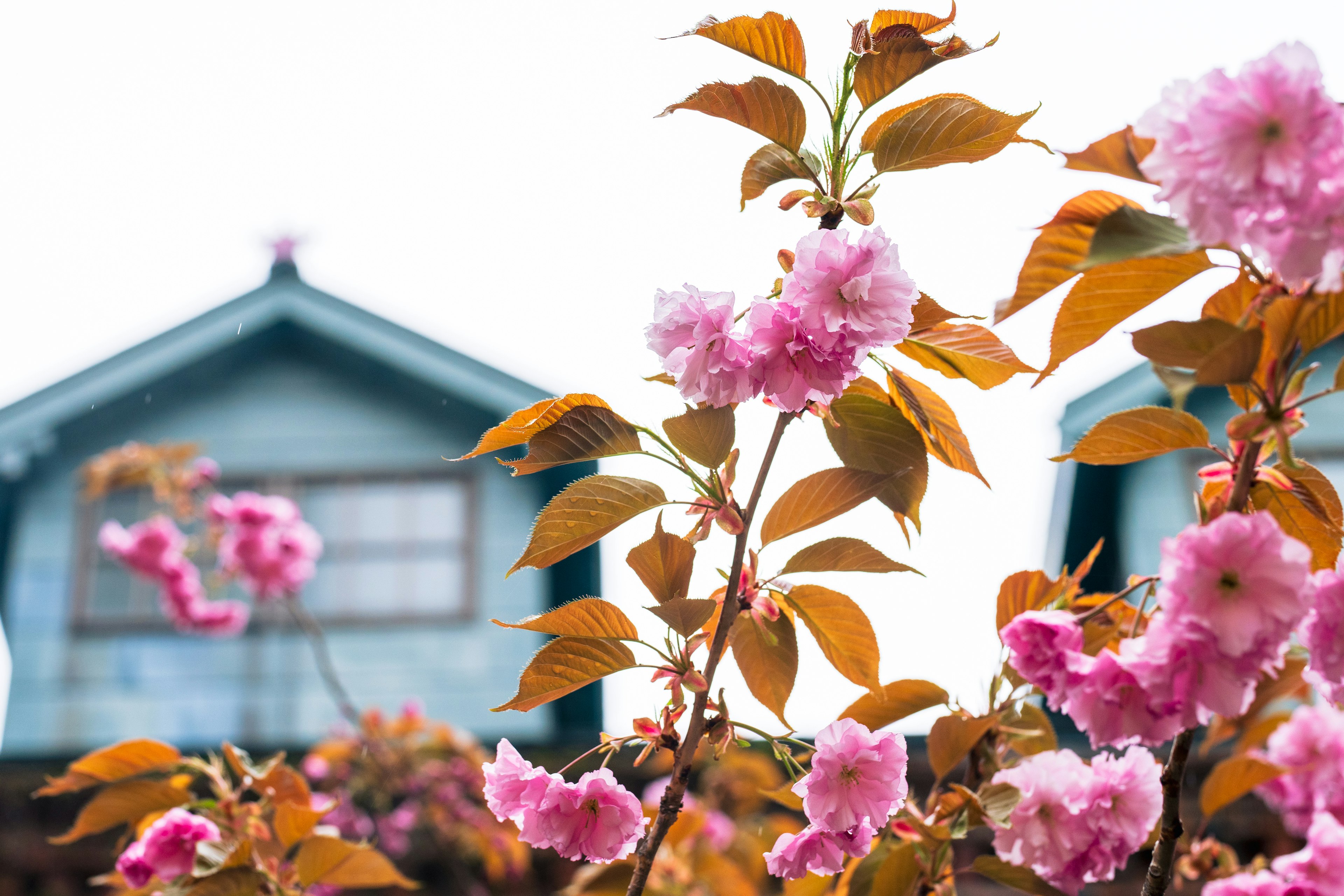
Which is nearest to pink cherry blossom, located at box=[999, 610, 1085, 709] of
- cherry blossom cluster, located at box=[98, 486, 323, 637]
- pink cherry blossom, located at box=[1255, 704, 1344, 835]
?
pink cherry blossom, located at box=[1255, 704, 1344, 835]

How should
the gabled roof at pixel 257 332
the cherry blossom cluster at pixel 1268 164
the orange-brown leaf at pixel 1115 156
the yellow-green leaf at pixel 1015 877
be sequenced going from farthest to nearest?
the gabled roof at pixel 257 332
the yellow-green leaf at pixel 1015 877
the orange-brown leaf at pixel 1115 156
the cherry blossom cluster at pixel 1268 164

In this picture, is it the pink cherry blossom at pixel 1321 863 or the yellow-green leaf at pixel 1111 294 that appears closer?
the yellow-green leaf at pixel 1111 294

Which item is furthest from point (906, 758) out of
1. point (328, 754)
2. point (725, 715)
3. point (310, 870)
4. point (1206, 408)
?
point (1206, 408)

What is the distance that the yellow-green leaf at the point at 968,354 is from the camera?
0.71 metres

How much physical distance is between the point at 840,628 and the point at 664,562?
0.15 metres

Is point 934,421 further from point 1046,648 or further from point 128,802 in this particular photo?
point 128,802

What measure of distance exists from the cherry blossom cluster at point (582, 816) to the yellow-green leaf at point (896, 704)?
0.22m

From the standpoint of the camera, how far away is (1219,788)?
0.95 metres

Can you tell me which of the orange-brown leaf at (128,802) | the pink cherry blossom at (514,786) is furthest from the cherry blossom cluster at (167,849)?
the pink cherry blossom at (514,786)

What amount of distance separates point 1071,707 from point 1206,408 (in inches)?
204

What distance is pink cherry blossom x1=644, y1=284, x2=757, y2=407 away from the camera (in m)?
0.65

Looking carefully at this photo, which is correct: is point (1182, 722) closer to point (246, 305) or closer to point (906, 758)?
point (906, 758)

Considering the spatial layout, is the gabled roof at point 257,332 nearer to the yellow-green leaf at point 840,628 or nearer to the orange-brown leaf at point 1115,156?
the yellow-green leaf at point 840,628

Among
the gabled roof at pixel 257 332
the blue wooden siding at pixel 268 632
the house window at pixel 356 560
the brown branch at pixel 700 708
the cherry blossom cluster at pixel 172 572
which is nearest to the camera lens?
the brown branch at pixel 700 708
